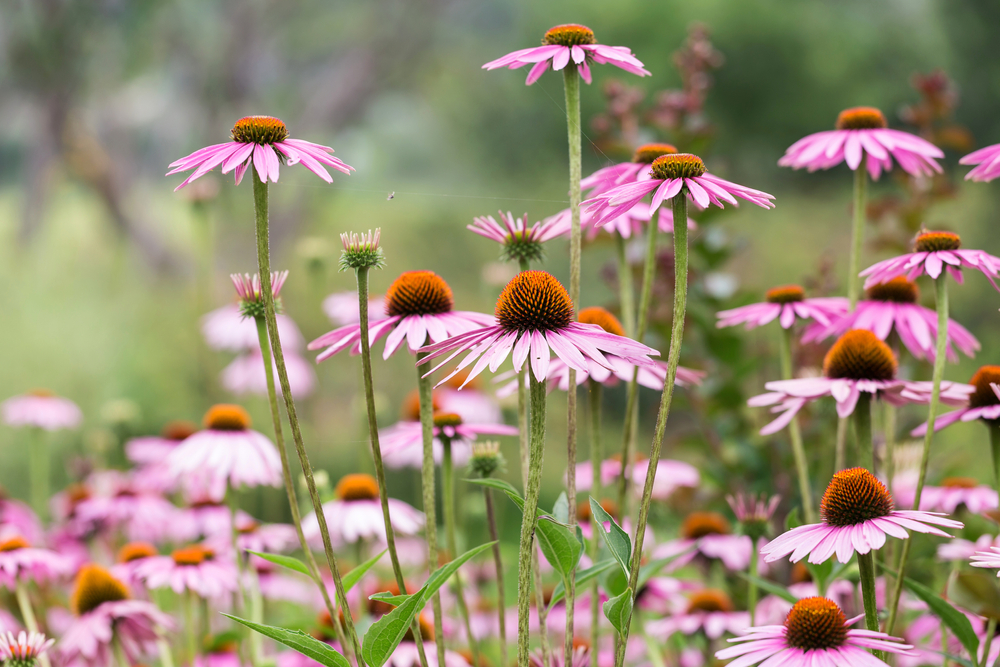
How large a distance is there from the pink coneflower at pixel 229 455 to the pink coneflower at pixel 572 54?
0.49 m

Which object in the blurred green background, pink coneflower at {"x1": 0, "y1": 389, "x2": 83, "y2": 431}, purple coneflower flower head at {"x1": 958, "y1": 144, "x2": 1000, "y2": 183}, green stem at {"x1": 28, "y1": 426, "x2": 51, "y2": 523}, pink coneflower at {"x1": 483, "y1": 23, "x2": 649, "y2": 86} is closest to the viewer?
pink coneflower at {"x1": 483, "y1": 23, "x2": 649, "y2": 86}

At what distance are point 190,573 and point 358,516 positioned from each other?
6.9 inches

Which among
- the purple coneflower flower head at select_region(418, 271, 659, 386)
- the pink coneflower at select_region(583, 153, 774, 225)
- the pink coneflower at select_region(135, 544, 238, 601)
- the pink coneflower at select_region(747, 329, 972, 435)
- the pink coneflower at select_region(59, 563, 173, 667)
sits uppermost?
the pink coneflower at select_region(583, 153, 774, 225)

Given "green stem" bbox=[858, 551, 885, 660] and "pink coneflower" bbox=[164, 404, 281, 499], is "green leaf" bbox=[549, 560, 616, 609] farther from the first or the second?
"pink coneflower" bbox=[164, 404, 281, 499]

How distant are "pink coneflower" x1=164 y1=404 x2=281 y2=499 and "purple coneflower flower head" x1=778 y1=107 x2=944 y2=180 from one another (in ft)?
1.93

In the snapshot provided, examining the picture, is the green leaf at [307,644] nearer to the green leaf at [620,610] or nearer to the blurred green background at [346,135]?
the green leaf at [620,610]

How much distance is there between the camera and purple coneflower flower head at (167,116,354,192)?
1.44 feet

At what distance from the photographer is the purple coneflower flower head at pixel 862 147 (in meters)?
0.69

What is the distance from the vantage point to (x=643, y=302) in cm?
60

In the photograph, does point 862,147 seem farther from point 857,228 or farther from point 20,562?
point 20,562

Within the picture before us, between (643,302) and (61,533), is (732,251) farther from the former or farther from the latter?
(61,533)

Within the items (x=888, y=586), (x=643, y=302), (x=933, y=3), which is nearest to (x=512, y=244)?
(x=643, y=302)

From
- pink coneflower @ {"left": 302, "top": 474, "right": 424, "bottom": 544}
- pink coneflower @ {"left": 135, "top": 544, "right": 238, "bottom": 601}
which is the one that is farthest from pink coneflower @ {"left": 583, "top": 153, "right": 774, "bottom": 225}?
pink coneflower @ {"left": 135, "top": 544, "right": 238, "bottom": 601}

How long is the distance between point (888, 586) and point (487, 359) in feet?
1.45
